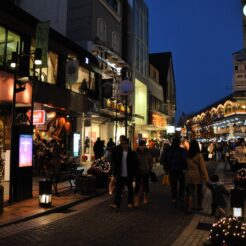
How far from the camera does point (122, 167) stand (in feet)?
34.0

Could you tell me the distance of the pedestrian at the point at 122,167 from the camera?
33.9 feet

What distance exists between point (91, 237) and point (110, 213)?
2583 mm

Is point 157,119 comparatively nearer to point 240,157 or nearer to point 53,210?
point 240,157

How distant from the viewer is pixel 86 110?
2438 centimetres

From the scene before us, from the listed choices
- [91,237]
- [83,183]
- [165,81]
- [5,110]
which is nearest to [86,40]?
[5,110]

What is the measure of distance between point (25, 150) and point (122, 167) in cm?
323

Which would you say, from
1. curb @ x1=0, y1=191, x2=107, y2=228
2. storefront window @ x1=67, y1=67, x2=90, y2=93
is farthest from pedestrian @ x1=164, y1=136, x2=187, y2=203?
storefront window @ x1=67, y1=67, x2=90, y2=93

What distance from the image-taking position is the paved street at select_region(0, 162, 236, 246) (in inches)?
285

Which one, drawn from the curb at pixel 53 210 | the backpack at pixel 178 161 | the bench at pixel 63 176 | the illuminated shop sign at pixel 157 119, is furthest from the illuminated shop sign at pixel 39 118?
the illuminated shop sign at pixel 157 119

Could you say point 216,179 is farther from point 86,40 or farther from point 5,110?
point 86,40

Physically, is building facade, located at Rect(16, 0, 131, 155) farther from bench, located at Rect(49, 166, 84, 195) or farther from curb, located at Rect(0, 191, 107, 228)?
curb, located at Rect(0, 191, 107, 228)

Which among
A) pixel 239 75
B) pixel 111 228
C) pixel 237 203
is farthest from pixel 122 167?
pixel 239 75

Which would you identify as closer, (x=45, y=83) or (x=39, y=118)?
(x=39, y=118)

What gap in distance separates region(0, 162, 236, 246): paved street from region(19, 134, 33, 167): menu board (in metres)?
2.09
